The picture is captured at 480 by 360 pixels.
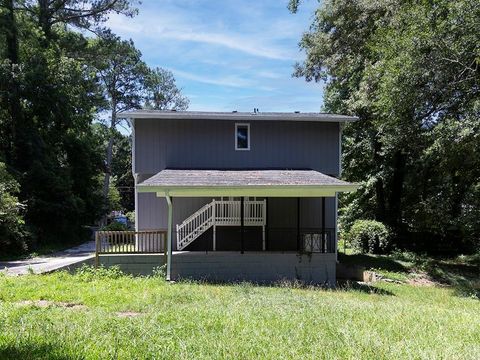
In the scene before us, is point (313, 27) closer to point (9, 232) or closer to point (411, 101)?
point (411, 101)

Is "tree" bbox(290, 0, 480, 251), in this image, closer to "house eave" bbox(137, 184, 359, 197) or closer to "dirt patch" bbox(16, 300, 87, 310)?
"house eave" bbox(137, 184, 359, 197)

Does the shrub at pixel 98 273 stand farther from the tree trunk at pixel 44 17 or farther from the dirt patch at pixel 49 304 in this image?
the tree trunk at pixel 44 17

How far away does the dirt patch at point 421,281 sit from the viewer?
16.3m

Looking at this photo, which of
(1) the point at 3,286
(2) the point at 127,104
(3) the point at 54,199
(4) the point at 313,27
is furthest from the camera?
(2) the point at 127,104

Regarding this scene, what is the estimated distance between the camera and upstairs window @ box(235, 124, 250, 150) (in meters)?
17.3

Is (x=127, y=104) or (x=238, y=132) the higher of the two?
(x=127, y=104)

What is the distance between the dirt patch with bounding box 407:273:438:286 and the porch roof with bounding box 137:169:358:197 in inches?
217

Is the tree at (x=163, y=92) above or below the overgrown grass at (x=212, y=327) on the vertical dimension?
above

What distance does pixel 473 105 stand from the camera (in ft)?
47.5

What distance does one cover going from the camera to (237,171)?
1614cm

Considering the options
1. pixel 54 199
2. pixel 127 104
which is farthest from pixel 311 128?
pixel 127 104

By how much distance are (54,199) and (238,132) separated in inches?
528

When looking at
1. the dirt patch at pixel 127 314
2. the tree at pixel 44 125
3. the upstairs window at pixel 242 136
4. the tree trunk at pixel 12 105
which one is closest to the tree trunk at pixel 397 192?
the upstairs window at pixel 242 136

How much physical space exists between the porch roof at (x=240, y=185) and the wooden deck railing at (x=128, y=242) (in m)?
1.61
